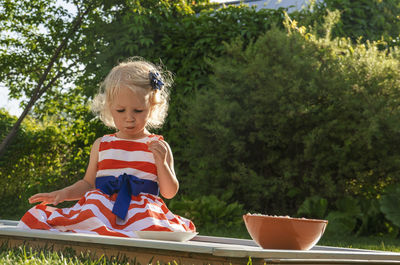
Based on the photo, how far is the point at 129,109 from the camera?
124 inches

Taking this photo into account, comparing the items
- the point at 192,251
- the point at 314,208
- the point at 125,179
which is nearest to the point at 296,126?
the point at 314,208

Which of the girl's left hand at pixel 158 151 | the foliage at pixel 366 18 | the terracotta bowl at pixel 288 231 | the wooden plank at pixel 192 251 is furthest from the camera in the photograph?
the foliage at pixel 366 18

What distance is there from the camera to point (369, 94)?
626 cm

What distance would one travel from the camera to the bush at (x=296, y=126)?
20.3ft

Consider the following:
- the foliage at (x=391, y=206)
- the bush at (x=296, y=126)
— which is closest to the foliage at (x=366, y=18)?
the bush at (x=296, y=126)

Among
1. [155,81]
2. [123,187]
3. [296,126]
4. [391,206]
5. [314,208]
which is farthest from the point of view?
[296,126]

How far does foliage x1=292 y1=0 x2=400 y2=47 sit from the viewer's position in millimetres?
8281

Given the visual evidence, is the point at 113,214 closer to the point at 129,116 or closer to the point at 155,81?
the point at 129,116

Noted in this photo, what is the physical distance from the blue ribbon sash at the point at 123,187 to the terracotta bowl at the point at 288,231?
0.85 metres

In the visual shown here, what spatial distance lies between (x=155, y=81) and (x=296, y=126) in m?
3.41

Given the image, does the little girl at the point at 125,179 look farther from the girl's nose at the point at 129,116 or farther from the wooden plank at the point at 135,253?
the wooden plank at the point at 135,253

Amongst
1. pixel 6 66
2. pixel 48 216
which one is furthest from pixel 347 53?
pixel 6 66

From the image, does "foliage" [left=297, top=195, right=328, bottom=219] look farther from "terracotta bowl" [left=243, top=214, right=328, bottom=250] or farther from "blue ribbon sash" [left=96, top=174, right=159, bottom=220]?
"terracotta bowl" [left=243, top=214, right=328, bottom=250]

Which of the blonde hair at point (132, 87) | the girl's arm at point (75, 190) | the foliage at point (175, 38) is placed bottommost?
the girl's arm at point (75, 190)
